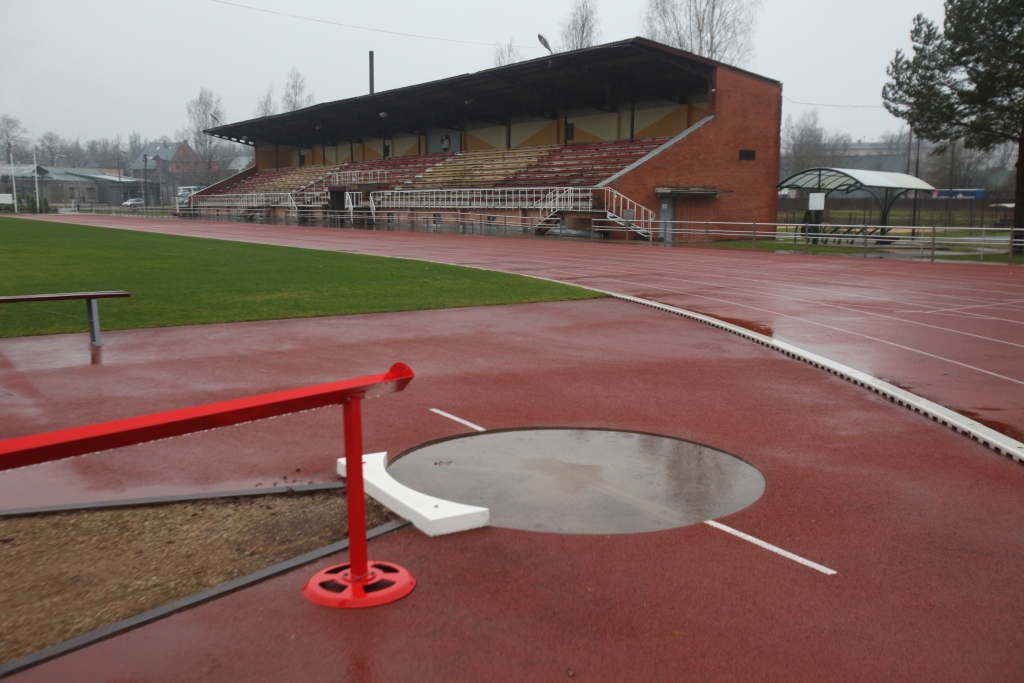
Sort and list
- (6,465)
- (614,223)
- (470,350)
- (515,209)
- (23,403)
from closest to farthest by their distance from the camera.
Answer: (6,465), (23,403), (470,350), (614,223), (515,209)

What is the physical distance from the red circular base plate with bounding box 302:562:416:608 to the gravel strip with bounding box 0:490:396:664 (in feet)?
1.22

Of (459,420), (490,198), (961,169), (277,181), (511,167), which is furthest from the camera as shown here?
(961,169)

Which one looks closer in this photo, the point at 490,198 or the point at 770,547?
the point at 770,547

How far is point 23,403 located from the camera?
24.0ft

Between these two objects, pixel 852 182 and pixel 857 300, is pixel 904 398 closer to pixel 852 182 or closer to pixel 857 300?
pixel 857 300

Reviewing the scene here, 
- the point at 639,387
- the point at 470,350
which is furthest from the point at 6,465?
the point at 470,350

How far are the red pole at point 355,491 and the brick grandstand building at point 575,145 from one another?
3093 cm

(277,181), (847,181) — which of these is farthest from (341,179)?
(847,181)

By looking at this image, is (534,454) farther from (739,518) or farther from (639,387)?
(639,387)

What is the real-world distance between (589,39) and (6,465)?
6169 cm

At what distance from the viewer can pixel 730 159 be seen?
38844 mm

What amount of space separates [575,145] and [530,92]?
394 cm

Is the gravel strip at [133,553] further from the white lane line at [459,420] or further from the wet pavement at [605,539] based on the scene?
the white lane line at [459,420]

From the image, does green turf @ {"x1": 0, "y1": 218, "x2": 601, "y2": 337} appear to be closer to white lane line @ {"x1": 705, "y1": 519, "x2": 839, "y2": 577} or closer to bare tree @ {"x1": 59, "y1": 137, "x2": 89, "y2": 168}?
white lane line @ {"x1": 705, "y1": 519, "x2": 839, "y2": 577}
